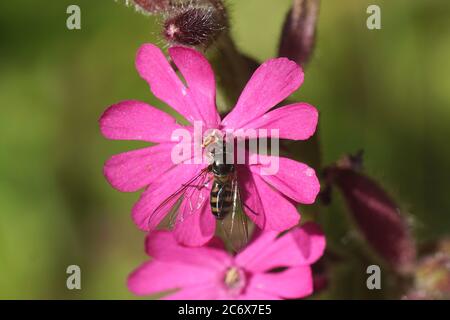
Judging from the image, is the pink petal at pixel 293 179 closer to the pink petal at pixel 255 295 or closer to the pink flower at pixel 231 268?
the pink flower at pixel 231 268

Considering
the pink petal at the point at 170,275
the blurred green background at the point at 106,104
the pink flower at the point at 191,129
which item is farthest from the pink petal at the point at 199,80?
the blurred green background at the point at 106,104

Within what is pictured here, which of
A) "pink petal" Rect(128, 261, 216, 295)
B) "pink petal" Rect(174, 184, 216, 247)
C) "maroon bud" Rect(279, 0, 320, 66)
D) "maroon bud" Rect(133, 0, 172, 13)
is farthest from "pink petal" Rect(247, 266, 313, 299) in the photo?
"maroon bud" Rect(133, 0, 172, 13)

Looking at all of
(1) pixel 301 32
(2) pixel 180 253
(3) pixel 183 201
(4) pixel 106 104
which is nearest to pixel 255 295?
(2) pixel 180 253

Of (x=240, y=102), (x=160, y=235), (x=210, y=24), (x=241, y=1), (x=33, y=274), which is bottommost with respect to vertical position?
(x=33, y=274)

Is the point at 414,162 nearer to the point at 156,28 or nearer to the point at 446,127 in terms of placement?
the point at 446,127

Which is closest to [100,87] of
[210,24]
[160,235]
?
[160,235]

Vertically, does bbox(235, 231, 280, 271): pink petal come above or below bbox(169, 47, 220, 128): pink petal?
below

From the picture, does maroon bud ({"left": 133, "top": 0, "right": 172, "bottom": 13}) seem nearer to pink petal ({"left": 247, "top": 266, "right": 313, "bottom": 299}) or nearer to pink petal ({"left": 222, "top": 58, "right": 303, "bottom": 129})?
pink petal ({"left": 222, "top": 58, "right": 303, "bottom": 129})
